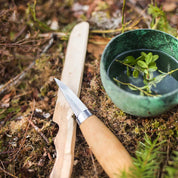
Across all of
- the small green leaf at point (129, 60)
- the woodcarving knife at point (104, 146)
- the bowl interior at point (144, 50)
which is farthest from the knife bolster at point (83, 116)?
the small green leaf at point (129, 60)

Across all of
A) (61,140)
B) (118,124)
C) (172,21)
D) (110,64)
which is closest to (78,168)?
(61,140)

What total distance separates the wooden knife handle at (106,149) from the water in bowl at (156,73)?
1.01 ft

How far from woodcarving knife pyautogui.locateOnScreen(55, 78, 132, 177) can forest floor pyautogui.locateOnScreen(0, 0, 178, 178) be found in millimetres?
179

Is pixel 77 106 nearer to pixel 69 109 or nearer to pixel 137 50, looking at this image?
pixel 69 109

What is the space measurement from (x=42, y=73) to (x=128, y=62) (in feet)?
2.54

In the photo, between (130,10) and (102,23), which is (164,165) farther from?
(130,10)

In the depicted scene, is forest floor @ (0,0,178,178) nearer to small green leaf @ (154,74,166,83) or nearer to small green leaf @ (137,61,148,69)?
small green leaf @ (154,74,166,83)

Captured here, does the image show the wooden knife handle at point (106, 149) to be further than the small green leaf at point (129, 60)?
No

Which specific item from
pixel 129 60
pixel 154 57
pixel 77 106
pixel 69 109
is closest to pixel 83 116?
pixel 77 106

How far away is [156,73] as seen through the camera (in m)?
1.32

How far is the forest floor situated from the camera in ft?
4.09

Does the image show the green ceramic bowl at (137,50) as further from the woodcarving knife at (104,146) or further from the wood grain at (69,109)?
the wood grain at (69,109)

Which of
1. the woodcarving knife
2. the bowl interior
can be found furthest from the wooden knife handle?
the bowl interior

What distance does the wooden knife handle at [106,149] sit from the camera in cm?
98
